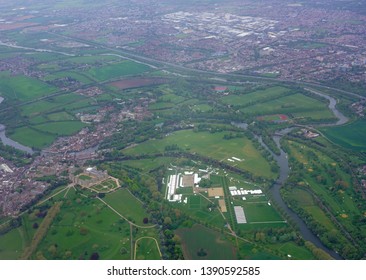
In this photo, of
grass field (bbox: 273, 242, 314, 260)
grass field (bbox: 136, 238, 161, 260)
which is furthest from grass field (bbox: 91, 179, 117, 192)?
grass field (bbox: 273, 242, 314, 260)

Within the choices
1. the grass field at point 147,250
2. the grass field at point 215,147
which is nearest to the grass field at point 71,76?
the grass field at point 215,147

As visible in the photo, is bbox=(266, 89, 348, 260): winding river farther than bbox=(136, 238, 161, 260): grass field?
Yes

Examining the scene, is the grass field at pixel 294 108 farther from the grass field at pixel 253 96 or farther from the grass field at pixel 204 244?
the grass field at pixel 204 244

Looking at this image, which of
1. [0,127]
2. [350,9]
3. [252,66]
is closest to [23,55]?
[0,127]

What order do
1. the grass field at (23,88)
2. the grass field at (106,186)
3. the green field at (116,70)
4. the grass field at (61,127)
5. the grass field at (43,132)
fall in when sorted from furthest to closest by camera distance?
the green field at (116,70) < the grass field at (23,88) < the grass field at (61,127) < the grass field at (43,132) < the grass field at (106,186)

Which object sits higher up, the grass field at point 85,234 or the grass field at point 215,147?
the grass field at point 85,234

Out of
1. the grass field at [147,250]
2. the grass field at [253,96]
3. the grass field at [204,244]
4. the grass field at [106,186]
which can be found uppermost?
the grass field at [147,250]

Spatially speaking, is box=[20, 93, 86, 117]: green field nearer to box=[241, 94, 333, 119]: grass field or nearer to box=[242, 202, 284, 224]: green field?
box=[241, 94, 333, 119]: grass field

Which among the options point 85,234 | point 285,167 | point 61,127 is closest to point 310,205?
point 285,167
